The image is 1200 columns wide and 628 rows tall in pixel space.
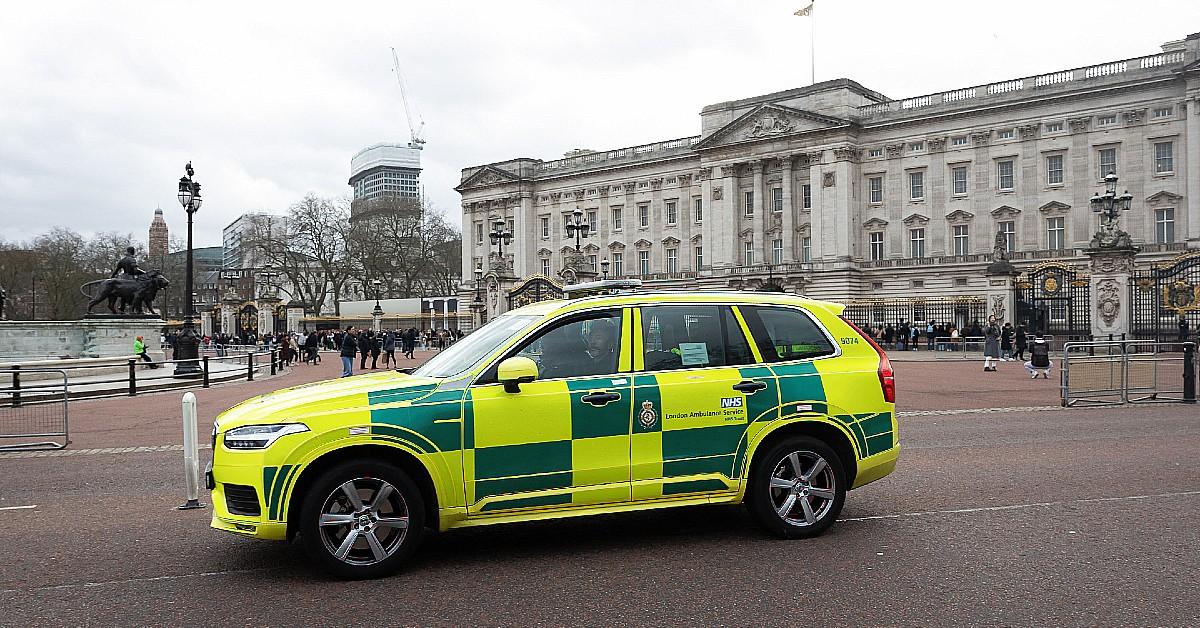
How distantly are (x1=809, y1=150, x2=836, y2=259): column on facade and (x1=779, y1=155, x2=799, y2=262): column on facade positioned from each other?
2065mm

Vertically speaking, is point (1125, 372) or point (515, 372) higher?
point (515, 372)

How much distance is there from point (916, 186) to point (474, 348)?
67083 mm

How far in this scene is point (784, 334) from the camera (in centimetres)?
697

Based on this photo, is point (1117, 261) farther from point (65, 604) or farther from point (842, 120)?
point (842, 120)

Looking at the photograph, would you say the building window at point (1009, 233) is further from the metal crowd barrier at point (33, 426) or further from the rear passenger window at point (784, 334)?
the rear passenger window at point (784, 334)

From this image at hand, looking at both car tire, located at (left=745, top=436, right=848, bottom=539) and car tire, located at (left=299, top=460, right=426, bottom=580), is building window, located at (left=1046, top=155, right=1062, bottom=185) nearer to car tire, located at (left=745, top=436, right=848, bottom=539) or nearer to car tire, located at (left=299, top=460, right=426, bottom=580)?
car tire, located at (left=745, top=436, right=848, bottom=539)

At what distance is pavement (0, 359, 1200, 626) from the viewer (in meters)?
5.07

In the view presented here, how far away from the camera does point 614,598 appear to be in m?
5.31

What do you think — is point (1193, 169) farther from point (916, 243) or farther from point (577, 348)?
point (577, 348)

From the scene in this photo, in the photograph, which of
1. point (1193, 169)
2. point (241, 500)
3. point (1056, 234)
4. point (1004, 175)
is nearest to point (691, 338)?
point (241, 500)

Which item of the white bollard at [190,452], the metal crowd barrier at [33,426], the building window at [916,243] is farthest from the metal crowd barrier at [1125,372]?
the building window at [916,243]

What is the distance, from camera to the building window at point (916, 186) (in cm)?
6819

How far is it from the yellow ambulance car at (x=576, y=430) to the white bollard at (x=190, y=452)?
6.07 feet

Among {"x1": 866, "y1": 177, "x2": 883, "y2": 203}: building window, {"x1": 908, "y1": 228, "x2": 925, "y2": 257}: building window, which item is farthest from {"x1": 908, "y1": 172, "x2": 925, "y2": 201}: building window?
{"x1": 908, "y1": 228, "x2": 925, "y2": 257}: building window
